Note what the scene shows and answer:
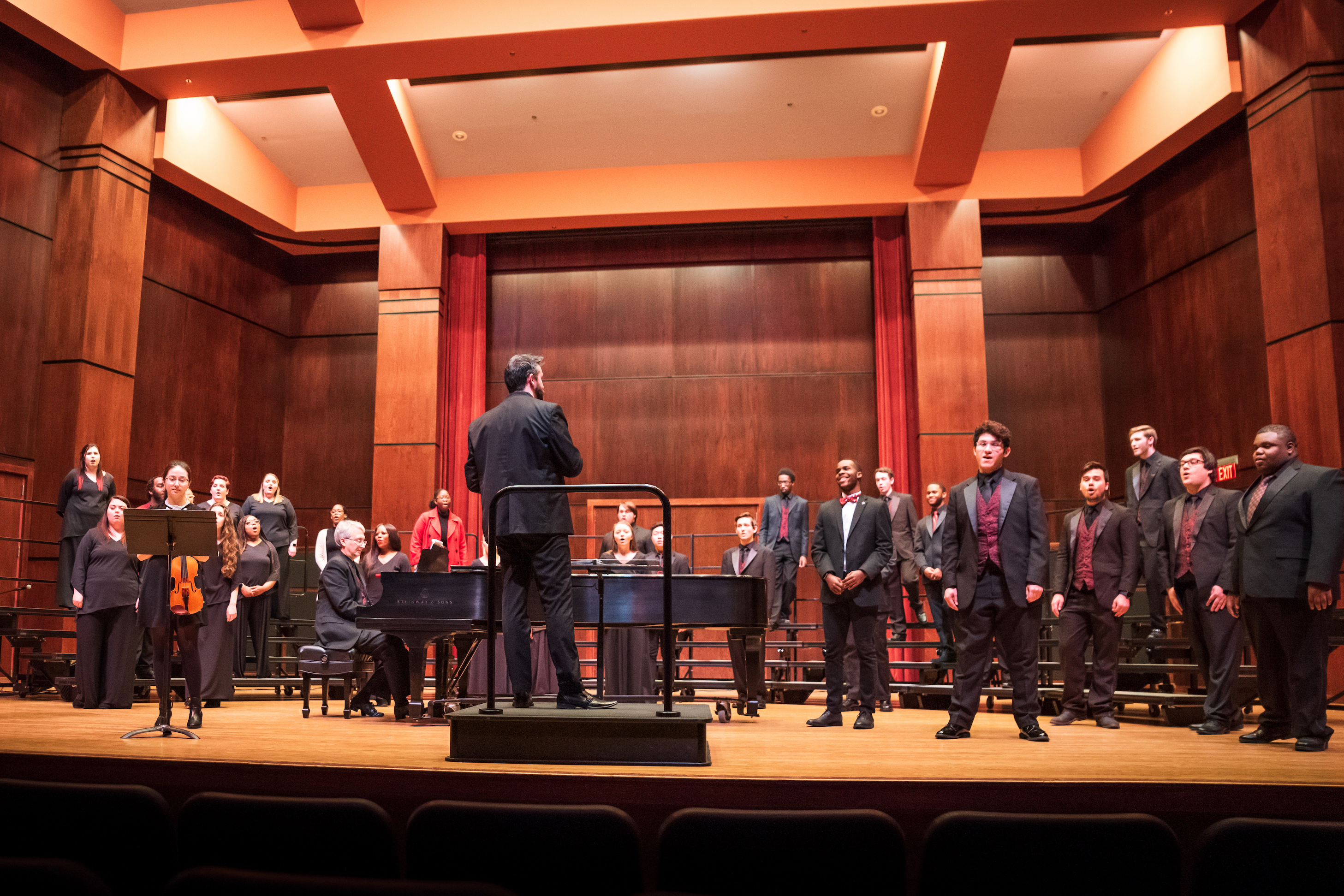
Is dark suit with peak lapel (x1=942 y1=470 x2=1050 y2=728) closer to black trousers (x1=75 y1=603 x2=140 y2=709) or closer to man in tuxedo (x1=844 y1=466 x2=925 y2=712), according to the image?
man in tuxedo (x1=844 y1=466 x2=925 y2=712)

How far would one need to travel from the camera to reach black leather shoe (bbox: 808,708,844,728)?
489 centimetres

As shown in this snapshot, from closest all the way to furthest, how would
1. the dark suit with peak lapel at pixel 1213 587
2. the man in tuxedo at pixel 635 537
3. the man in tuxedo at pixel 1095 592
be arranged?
1. the dark suit with peak lapel at pixel 1213 587
2. the man in tuxedo at pixel 1095 592
3. the man in tuxedo at pixel 635 537

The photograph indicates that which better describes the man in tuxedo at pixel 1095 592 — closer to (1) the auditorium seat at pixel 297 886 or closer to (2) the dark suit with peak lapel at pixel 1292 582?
(2) the dark suit with peak lapel at pixel 1292 582

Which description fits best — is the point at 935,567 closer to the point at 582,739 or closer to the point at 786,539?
the point at 786,539

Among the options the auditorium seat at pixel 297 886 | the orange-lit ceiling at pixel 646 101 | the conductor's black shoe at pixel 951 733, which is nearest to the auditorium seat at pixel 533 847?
the auditorium seat at pixel 297 886

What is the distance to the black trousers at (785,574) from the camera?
7.76 metres

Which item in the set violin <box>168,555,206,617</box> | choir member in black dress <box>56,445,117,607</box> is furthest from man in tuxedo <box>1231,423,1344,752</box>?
choir member in black dress <box>56,445,117,607</box>

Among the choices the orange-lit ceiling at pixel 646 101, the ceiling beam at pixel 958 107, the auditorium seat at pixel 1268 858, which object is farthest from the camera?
the ceiling beam at pixel 958 107

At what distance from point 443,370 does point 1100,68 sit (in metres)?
7.25

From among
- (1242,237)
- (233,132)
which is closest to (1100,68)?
(1242,237)

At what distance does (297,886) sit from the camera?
114 centimetres

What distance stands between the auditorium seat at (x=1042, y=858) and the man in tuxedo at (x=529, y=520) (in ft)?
6.56

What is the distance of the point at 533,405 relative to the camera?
3570mm

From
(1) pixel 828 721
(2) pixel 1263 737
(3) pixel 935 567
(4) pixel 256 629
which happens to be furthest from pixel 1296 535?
(4) pixel 256 629
